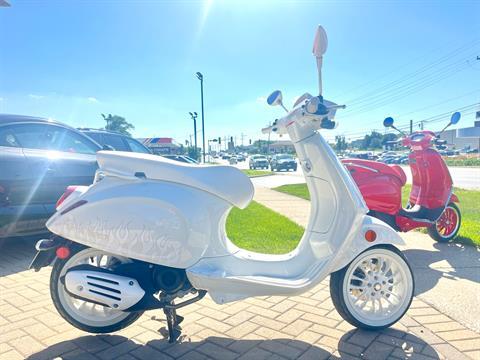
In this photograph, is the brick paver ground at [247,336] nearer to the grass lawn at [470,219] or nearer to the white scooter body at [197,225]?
the white scooter body at [197,225]

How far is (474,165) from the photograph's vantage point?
111 feet

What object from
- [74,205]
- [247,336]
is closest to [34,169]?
[74,205]

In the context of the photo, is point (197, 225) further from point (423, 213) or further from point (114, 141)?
point (114, 141)

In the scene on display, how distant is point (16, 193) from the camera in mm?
3781

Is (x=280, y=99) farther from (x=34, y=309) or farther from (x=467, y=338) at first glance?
(x=34, y=309)

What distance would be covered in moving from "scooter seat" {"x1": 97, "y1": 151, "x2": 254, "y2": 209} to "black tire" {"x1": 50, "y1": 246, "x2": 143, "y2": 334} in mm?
642

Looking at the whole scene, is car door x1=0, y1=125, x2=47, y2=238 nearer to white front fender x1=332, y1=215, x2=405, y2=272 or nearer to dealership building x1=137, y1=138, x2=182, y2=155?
white front fender x1=332, y1=215, x2=405, y2=272

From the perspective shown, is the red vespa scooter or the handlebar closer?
the handlebar

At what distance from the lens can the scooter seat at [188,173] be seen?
2350 millimetres

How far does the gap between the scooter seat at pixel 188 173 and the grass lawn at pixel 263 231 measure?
86.7 inches

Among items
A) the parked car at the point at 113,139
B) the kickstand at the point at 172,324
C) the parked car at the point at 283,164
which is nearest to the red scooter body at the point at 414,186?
the kickstand at the point at 172,324

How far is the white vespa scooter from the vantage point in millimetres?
2262

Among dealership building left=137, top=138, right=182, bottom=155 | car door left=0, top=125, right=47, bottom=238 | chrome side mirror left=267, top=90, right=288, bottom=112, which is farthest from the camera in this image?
dealership building left=137, top=138, right=182, bottom=155

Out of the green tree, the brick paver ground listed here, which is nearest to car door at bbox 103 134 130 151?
the brick paver ground
